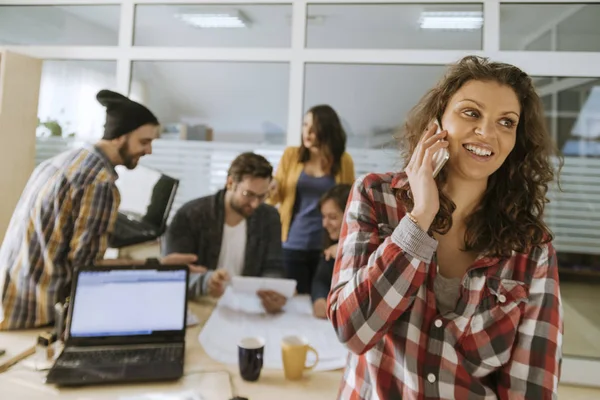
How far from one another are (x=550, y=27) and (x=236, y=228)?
210 cm

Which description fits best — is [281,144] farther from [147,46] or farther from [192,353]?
[192,353]

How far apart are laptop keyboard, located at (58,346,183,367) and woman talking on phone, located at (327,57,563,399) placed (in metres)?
0.57

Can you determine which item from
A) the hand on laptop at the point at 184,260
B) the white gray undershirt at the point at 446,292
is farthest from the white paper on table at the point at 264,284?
the white gray undershirt at the point at 446,292

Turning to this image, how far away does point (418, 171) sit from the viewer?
832mm

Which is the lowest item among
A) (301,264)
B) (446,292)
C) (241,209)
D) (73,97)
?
(301,264)

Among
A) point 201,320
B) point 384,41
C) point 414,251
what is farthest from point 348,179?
point 414,251

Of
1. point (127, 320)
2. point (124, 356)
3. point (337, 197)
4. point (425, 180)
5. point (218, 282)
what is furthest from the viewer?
point (337, 197)

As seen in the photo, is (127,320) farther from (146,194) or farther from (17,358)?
(146,194)

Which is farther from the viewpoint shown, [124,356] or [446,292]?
[124,356]

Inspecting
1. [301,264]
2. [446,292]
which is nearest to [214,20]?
[301,264]

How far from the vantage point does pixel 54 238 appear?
4.81 feet

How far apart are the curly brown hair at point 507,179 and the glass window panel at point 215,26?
1.59 meters

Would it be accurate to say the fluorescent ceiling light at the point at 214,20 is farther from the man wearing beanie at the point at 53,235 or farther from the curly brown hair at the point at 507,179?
the curly brown hair at the point at 507,179

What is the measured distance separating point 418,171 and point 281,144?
1.60m
